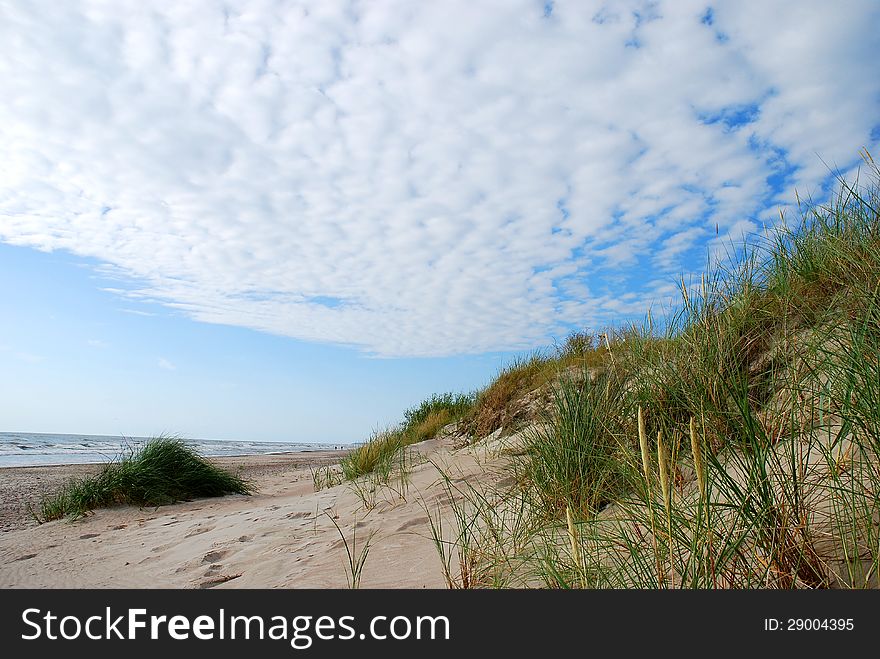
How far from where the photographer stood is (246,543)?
4922 millimetres

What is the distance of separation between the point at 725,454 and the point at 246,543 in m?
4.00

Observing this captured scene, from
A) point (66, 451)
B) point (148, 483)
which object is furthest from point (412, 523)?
point (66, 451)

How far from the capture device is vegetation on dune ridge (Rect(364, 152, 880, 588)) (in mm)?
2090

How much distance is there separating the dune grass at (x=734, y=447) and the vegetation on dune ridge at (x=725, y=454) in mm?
14

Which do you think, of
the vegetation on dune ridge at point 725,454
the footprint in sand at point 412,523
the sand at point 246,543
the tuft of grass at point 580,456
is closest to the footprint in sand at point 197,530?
the sand at point 246,543

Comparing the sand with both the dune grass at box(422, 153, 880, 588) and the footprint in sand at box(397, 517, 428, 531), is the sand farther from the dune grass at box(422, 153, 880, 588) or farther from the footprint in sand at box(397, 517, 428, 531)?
the dune grass at box(422, 153, 880, 588)

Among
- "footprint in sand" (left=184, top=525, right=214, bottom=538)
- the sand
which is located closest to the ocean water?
the sand

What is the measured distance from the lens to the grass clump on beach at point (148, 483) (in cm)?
804

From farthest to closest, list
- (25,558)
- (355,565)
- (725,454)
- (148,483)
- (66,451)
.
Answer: (66,451) → (148,483) → (25,558) → (355,565) → (725,454)

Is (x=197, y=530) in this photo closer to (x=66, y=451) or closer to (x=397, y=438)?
(x=397, y=438)

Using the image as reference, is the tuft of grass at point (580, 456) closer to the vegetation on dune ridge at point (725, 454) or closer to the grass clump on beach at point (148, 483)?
the vegetation on dune ridge at point (725, 454)

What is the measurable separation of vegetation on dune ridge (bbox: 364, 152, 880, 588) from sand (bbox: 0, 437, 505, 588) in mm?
438
